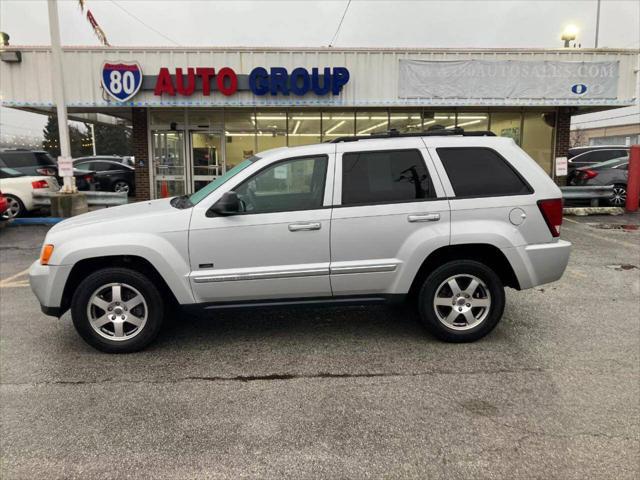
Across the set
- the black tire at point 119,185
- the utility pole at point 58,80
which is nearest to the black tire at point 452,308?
the utility pole at point 58,80

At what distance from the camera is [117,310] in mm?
4289

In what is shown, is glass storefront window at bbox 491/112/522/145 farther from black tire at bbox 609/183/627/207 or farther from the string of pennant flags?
the string of pennant flags

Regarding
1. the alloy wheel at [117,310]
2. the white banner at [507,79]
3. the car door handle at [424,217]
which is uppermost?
the white banner at [507,79]

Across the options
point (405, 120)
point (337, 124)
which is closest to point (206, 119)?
point (337, 124)

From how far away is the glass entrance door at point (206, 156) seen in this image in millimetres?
15607

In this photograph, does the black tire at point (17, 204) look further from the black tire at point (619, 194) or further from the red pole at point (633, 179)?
the red pole at point (633, 179)

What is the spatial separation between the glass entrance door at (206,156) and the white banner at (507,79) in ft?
19.4

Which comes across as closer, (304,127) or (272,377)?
(272,377)

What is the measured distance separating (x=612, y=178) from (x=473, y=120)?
4.41 metres

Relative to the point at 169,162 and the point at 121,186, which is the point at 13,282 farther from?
the point at 121,186

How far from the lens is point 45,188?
13008mm

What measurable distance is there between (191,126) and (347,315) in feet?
38.9

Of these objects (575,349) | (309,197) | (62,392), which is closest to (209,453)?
(62,392)

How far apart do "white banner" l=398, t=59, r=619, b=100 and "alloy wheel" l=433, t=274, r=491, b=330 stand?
34.1ft
